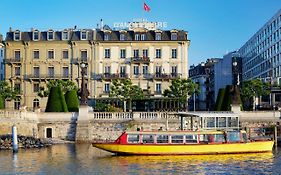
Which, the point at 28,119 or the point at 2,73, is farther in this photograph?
the point at 2,73

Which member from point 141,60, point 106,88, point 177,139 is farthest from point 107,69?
point 177,139

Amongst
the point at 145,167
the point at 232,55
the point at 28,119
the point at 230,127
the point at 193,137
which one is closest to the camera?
the point at 145,167

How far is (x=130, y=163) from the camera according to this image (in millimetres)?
42000

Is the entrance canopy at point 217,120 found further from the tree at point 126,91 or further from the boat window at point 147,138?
the tree at point 126,91

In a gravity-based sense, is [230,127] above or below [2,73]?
below

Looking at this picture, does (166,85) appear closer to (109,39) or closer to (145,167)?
(109,39)

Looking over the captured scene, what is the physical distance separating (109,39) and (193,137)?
52.6 meters

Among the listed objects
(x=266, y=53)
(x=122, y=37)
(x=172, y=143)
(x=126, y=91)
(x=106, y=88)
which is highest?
(x=122, y=37)

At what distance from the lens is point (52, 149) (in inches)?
2144

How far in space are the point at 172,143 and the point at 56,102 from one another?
25083 millimetres

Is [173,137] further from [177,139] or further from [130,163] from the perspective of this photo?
[130,163]

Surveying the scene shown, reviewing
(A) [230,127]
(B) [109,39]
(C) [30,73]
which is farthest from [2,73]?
(A) [230,127]

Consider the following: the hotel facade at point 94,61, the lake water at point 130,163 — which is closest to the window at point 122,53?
the hotel facade at point 94,61

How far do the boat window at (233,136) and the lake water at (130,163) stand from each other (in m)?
1.61
